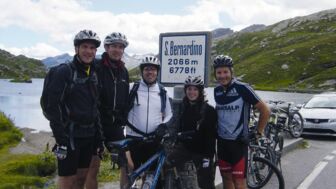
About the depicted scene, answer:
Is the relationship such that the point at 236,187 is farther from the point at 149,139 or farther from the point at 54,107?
the point at 54,107

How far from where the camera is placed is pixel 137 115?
5.45 meters

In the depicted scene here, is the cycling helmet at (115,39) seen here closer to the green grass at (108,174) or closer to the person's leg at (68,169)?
the person's leg at (68,169)

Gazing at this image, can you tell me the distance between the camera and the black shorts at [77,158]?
490cm

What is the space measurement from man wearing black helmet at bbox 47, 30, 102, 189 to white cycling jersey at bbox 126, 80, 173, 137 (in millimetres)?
510

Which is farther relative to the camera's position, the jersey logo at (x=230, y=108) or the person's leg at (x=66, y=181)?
the jersey logo at (x=230, y=108)

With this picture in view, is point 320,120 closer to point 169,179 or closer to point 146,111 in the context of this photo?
point 169,179

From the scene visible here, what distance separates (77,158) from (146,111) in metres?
1.06

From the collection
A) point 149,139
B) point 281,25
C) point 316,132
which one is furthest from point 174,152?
point 281,25

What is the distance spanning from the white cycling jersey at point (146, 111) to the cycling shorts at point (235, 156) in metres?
0.94

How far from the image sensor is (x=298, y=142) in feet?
45.5

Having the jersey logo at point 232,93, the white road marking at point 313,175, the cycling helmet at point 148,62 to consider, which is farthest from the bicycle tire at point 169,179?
the white road marking at point 313,175

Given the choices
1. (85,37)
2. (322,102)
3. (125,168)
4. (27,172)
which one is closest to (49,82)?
(85,37)

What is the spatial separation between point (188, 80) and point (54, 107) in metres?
1.91

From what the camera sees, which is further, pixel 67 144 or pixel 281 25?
pixel 281 25
